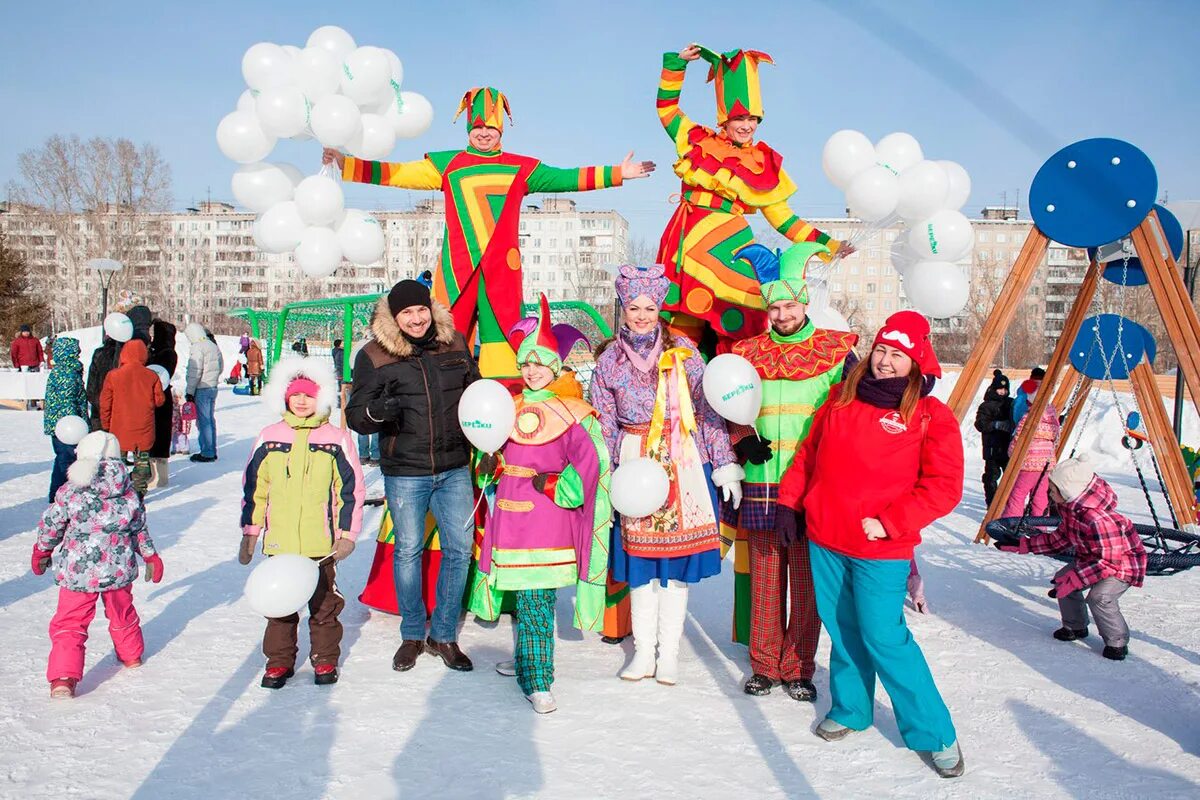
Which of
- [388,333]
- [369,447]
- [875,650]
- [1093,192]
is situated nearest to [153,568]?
[388,333]

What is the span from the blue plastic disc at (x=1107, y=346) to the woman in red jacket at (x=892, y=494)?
182 inches

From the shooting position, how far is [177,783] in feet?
9.93

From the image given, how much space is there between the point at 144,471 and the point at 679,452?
6377 mm

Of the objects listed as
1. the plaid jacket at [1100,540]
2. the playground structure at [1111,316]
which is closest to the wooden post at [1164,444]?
the playground structure at [1111,316]

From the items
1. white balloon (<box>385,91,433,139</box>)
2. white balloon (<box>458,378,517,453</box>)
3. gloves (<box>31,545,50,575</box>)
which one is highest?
white balloon (<box>385,91,433,139</box>)

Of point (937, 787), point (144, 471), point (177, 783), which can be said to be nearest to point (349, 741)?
point (177, 783)

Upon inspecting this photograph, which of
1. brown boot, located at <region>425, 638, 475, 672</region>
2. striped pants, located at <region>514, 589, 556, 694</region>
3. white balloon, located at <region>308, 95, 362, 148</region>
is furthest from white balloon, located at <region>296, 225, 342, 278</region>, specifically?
striped pants, located at <region>514, 589, 556, 694</region>

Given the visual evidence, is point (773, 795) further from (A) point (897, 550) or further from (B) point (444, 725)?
(B) point (444, 725)

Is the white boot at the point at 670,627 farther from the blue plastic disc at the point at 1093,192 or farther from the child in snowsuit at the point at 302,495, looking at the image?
the blue plastic disc at the point at 1093,192

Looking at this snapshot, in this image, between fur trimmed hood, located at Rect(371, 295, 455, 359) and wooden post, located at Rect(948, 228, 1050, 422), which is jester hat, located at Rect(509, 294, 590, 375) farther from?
wooden post, located at Rect(948, 228, 1050, 422)

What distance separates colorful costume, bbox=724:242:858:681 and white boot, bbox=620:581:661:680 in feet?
1.59

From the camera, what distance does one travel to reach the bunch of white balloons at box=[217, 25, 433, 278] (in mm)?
4609

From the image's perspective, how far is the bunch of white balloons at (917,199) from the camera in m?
4.72

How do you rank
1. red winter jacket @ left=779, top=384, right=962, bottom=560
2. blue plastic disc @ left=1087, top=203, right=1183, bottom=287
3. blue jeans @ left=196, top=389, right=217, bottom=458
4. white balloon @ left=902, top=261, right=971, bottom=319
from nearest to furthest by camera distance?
red winter jacket @ left=779, top=384, right=962, bottom=560 < white balloon @ left=902, top=261, right=971, bottom=319 < blue plastic disc @ left=1087, top=203, right=1183, bottom=287 < blue jeans @ left=196, top=389, right=217, bottom=458
